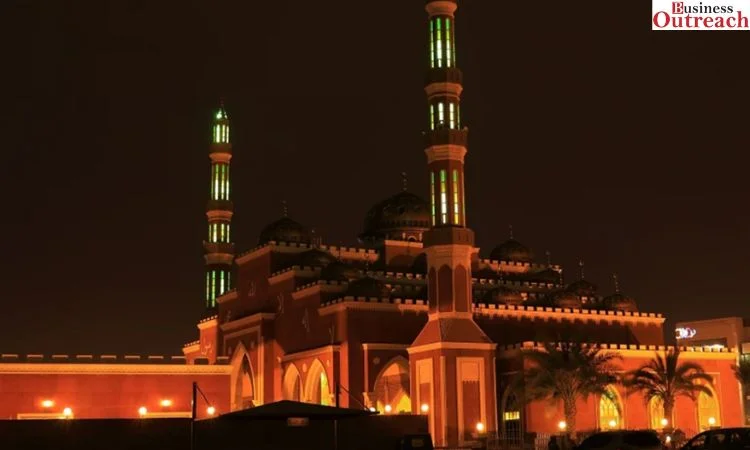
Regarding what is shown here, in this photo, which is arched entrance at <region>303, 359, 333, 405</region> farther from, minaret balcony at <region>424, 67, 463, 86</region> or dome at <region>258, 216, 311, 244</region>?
minaret balcony at <region>424, 67, 463, 86</region>

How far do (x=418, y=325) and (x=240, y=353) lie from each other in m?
10.3

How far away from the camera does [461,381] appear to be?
39531 millimetres

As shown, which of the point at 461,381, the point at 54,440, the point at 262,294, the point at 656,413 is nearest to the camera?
the point at 54,440

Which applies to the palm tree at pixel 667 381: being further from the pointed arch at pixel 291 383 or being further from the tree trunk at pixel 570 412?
the pointed arch at pixel 291 383

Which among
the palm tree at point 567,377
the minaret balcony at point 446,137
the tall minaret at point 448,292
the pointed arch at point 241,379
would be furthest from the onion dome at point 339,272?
the palm tree at point 567,377

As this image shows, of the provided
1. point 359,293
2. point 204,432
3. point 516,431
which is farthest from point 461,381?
point 204,432

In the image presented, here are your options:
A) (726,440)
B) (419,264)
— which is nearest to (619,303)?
(419,264)

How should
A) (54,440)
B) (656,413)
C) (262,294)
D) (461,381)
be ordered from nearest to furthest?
(54,440), (461,381), (656,413), (262,294)

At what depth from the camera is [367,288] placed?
4416 centimetres

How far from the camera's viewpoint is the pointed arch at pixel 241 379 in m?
49.6

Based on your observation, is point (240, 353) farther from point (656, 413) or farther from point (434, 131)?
point (656, 413)

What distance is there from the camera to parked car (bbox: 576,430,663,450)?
2281 cm

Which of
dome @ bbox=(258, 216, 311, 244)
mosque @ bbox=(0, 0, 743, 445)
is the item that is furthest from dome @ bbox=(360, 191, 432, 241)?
dome @ bbox=(258, 216, 311, 244)

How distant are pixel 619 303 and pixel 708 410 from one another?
22.3 feet
